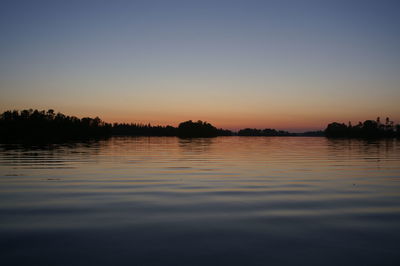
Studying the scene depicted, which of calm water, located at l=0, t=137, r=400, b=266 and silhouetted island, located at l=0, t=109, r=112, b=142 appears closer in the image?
calm water, located at l=0, t=137, r=400, b=266

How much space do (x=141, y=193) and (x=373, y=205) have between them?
447 inches

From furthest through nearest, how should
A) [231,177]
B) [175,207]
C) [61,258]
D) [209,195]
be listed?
[231,177], [209,195], [175,207], [61,258]

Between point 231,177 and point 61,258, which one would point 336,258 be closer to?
point 61,258

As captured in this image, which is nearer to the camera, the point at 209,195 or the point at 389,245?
the point at 389,245

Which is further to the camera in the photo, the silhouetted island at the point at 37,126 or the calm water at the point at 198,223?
the silhouetted island at the point at 37,126

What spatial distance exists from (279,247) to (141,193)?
9.45 m

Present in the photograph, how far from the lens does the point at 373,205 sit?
13547 millimetres

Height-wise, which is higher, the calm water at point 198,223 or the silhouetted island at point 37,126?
the silhouetted island at point 37,126

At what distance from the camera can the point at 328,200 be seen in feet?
47.7

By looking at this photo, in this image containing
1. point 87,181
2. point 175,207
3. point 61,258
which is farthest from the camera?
point 87,181

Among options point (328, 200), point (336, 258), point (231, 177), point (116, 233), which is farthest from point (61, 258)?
point (231, 177)

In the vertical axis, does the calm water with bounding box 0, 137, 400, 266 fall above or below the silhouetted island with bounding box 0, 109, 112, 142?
below

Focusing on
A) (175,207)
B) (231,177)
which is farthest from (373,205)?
(231,177)

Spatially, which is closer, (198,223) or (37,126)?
(198,223)
